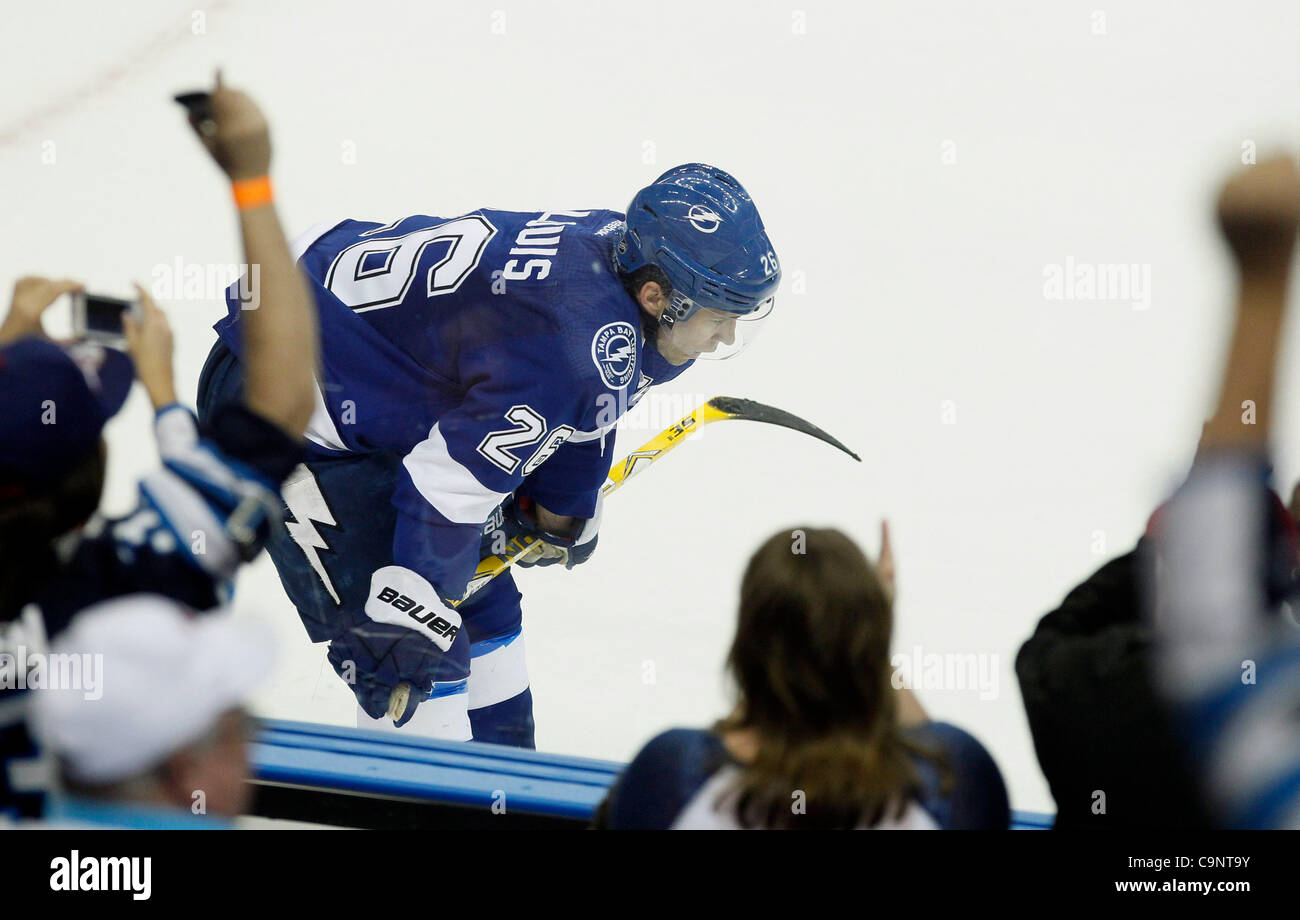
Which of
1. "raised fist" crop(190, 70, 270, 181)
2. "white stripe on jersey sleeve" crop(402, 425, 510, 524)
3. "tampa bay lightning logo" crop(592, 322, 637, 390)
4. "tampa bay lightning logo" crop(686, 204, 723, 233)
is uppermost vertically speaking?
"tampa bay lightning logo" crop(686, 204, 723, 233)

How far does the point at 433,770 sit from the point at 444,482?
0.73 meters

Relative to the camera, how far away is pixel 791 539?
4.42 feet

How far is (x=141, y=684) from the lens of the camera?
1093 millimetres

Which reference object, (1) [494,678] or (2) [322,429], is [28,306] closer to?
(2) [322,429]

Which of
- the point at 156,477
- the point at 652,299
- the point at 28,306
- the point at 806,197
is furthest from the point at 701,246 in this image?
the point at 806,197

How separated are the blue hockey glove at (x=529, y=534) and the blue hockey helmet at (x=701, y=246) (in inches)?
23.7

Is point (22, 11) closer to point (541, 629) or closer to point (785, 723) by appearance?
point (541, 629)

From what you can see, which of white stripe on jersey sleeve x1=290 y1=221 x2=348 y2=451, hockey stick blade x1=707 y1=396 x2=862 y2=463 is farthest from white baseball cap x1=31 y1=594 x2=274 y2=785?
hockey stick blade x1=707 y1=396 x2=862 y2=463

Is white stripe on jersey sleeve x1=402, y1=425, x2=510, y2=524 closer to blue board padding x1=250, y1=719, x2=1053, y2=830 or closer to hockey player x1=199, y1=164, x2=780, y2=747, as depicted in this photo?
hockey player x1=199, y1=164, x2=780, y2=747

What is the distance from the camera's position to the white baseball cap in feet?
3.52

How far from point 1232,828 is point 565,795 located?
0.93 m

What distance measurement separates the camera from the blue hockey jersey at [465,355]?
2.49 metres

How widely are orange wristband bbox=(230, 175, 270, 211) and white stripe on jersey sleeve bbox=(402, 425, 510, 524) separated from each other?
1089mm

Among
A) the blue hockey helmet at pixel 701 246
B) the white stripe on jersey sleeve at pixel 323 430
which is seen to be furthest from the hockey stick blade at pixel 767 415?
the white stripe on jersey sleeve at pixel 323 430
